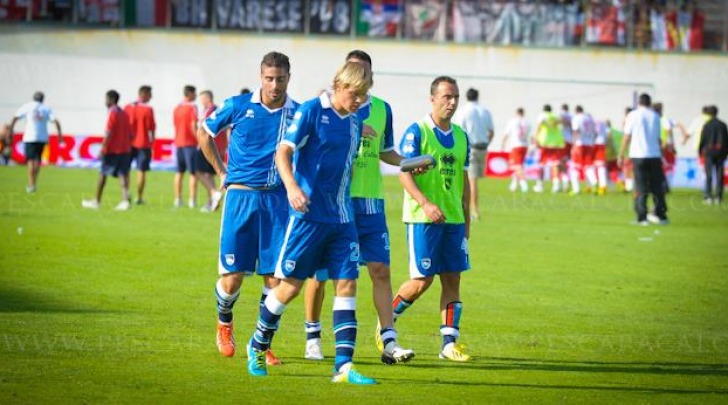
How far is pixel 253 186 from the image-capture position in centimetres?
1029

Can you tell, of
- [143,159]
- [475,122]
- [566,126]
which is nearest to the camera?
[143,159]

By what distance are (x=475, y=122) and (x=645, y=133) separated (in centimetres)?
345

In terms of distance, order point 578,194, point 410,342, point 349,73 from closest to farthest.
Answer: point 349,73 → point 410,342 → point 578,194

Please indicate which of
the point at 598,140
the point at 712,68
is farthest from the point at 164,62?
the point at 712,68

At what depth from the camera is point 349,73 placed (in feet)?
29.8

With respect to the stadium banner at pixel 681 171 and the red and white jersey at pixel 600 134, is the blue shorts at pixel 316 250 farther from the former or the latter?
the stadium banner at pixel 681 171

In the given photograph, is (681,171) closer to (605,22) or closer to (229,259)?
(605,22)

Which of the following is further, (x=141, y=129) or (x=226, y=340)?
(x=141, y=129)

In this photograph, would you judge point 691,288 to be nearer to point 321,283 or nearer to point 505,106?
point 321,283

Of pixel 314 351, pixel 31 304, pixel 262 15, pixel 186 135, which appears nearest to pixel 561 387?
pixel 314 351

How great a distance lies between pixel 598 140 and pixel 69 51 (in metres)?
18.8

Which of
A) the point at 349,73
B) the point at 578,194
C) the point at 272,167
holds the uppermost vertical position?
the point at 349,73

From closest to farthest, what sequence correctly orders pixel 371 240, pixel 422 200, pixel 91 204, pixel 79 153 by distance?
pixel 422 200 < pixel 371 240 < pixel 91 204 < pixel 79 153

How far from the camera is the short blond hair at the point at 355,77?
9078 mm
